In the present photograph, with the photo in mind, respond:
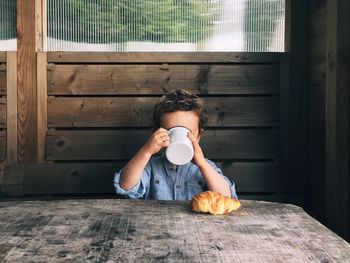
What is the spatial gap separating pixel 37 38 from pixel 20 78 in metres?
0.24

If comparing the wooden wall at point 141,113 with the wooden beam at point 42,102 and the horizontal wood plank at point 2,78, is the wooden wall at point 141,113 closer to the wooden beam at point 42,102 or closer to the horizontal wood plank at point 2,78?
the wooden beam at point 42,102

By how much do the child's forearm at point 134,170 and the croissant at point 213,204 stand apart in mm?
527

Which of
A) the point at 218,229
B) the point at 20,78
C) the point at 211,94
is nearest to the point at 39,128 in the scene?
the point at 20,78

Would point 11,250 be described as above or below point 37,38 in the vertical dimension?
below

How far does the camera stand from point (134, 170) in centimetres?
220

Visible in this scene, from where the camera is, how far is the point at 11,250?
125 centimetres

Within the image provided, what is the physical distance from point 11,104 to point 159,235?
1.81m

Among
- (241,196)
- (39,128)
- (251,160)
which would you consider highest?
(39,128)

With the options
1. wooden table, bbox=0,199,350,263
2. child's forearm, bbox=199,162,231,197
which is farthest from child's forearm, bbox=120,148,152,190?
wooden table, bbox=0,199,350,263

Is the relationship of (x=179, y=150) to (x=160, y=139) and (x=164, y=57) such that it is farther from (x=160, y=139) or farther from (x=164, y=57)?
(x=164, y=57)

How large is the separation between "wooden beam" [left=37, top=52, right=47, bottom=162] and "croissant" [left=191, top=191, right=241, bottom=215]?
4.93 ft

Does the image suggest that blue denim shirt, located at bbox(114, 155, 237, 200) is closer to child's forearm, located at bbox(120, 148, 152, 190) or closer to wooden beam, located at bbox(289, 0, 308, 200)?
child's forearm, located at bbox(120, 148, 152, 190)

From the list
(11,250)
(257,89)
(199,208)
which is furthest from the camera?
(257,89)

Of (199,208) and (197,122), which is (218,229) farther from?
(197,122)
